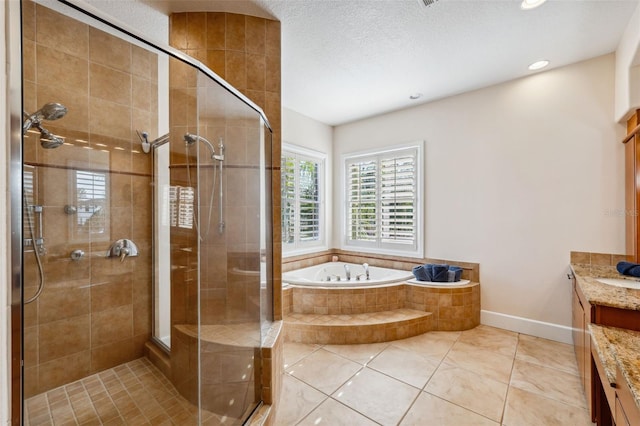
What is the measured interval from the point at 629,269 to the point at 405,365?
1.82 metres

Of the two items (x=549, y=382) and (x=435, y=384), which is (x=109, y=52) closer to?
(x=435, y=384)

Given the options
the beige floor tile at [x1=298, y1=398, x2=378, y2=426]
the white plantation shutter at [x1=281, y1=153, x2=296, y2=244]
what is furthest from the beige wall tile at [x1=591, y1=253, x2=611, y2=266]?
the white plantation shutter at [x1=281, y1=153, x2=296, y2=244]

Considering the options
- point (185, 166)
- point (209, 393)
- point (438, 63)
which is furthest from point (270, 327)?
point (438, 63)

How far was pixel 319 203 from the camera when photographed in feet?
13.4

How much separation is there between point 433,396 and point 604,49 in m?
3.19

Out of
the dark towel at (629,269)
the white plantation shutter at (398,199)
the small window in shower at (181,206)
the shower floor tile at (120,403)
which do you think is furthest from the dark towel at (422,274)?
the small window in shower at (181,206)

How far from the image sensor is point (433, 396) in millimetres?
1805

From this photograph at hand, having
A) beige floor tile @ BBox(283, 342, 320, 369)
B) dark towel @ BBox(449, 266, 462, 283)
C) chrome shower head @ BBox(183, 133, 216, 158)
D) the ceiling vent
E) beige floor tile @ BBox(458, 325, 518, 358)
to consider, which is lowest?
beige floor tile @ BBox(283, 342, 320, 369)

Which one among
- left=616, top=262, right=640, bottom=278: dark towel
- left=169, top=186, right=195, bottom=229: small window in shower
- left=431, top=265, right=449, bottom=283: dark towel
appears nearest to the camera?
left=169, top=186, right=195, bottom=229: small window in shower

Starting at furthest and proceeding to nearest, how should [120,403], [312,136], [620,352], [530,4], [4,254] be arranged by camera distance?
[312,136] < [530,4] < [120,403] < [620,352] < [4,254]

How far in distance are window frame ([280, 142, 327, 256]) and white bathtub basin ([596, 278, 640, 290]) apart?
2.95 metres

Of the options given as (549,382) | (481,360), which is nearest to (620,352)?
(549,382)

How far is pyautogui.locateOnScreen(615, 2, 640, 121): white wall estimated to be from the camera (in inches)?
71.8

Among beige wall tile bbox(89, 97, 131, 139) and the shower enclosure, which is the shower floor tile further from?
beige wall tile bbox(89, 97, 131, 139)
